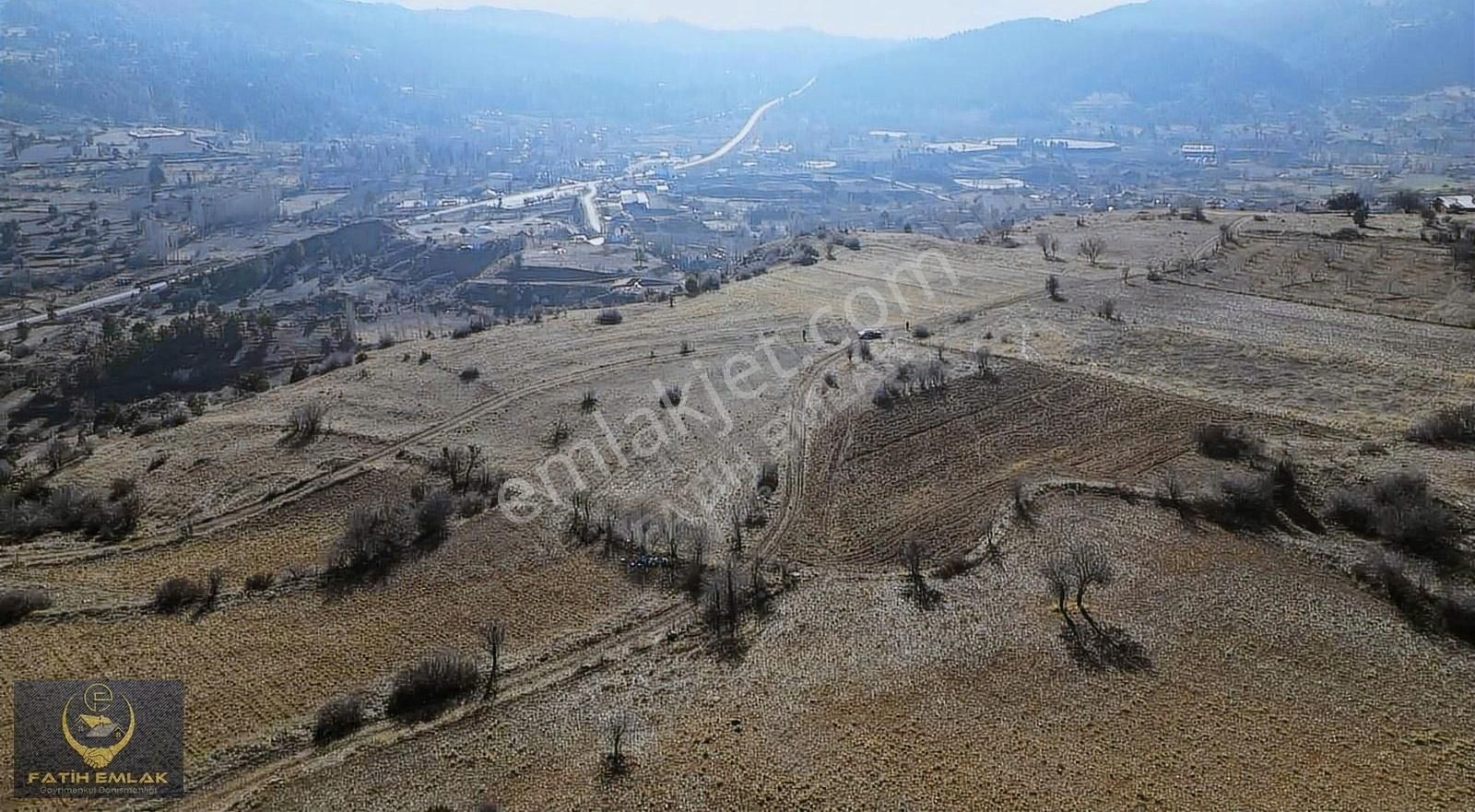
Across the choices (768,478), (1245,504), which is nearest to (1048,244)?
(1245,504)

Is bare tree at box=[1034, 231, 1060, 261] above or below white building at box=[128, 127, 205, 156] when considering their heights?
above

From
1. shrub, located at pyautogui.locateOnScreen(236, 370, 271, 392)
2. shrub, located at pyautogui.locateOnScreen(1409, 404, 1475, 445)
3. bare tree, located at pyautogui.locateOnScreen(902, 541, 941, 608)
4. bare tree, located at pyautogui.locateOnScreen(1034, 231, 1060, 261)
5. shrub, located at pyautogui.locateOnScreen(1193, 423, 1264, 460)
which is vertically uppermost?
bare tree, located at pyautogui.locateOnScreen(1034, 231, 1060, 261)

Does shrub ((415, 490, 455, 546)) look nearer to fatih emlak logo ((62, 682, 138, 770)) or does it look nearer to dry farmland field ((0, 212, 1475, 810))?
dry farmland field ((0, 212, 1475, 810))

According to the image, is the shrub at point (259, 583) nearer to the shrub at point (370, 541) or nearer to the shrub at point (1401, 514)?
the shrub at point (370, 541)

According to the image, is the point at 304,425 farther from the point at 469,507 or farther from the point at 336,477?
the point at 469,507

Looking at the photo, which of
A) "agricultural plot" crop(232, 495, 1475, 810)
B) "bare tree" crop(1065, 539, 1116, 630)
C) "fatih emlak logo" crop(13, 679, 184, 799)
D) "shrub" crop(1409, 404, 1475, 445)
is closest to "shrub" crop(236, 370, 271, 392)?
"fatih emlak logo" crop(13, 679, 184, 799)

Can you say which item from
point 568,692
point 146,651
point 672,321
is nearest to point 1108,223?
point 672,321
